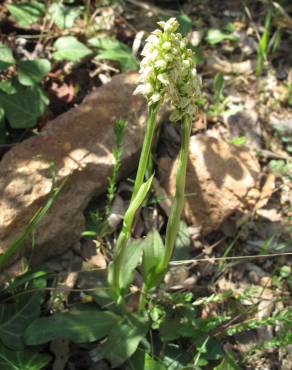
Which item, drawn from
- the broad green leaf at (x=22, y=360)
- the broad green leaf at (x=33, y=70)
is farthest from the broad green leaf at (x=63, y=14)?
the broad green leaf at (x=22, y=360)

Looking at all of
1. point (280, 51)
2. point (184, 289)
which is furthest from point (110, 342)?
point (280, 51)

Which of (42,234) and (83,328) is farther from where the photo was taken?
(42,234)

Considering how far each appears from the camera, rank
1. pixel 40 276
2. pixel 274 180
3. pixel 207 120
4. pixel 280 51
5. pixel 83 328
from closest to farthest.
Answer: pixel 83 328 < pixel 40 276 < pixel 274 180 < pixel 207 120 < pixel 280 51

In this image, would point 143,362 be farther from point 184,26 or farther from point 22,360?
point 184,26

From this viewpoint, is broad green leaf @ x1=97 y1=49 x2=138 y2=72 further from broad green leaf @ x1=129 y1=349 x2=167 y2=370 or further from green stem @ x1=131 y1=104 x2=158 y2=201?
broad green leaf @ x1=129 y1=349 x2=167 y2=370

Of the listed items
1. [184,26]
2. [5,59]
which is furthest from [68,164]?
[184,26]

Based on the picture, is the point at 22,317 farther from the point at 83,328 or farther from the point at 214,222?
the point at 214,222
